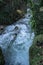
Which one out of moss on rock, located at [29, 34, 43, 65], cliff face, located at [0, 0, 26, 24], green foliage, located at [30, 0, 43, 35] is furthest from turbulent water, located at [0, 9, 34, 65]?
cliff face, located at [0, 0, 26, 24]

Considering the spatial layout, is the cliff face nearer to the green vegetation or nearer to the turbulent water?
the turbulent water

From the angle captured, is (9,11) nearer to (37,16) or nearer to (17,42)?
(37,16)

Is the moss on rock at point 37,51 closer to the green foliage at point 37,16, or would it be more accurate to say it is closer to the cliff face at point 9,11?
the green foliage at point 37,16

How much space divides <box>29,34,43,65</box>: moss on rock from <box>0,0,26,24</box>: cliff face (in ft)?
9.56

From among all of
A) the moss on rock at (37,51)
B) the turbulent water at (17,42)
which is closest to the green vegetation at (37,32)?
the moss on rock at (37,51)

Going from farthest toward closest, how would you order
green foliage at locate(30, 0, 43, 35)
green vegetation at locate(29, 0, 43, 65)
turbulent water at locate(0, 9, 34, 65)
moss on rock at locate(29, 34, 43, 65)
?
green foliage at locate(30, 0, 43, 35) < turbulent water at locate(0, 9, 34, 65) < green vegetation at locate(29, 0, 43, 65) < moss on rock at locate(29, 34, 43, 65)

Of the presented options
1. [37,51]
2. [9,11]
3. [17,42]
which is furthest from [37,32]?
[9,11]

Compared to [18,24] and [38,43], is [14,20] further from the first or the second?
[38,43]

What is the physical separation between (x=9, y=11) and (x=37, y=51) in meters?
4.12

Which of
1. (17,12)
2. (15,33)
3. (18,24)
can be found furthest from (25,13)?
(15,33)

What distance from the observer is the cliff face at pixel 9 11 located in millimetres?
10752

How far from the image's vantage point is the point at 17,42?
8594 millimetres

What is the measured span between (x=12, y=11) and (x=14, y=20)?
1.69 feet

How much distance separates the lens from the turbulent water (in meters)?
7.55
